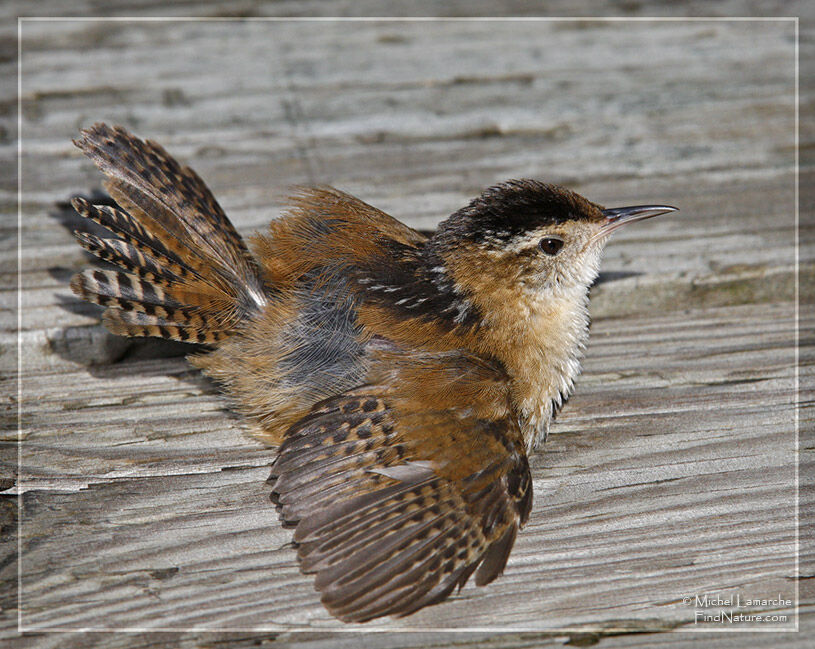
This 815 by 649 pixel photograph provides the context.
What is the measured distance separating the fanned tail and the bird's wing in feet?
2.07

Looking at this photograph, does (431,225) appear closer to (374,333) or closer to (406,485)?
(374,333)

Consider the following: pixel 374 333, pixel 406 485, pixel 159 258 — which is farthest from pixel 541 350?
pixel 159 258

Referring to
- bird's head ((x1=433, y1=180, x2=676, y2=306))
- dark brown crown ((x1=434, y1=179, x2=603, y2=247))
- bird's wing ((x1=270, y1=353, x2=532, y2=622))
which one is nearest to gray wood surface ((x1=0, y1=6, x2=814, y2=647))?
bird's wing ((x1=270, y1=353, x2=532, y2=622))

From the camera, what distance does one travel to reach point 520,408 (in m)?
3.13

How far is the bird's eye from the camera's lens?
3.45 metres

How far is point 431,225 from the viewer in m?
4.18

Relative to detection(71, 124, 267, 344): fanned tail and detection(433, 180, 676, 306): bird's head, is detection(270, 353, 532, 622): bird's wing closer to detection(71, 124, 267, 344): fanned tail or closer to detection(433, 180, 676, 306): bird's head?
detection(433, 180, 676, 306): bird's head

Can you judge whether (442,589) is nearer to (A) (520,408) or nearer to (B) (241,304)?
(A) (520,408)

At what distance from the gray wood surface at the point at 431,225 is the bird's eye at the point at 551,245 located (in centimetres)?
45

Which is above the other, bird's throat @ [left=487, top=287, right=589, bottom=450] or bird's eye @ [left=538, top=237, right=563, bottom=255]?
bird's eye @ [left=538, top=237, right=563, bottom=255]

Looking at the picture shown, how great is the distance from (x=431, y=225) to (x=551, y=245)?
858 millimetres

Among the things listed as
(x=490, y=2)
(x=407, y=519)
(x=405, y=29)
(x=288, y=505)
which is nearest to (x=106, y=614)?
(x=288, y=505)

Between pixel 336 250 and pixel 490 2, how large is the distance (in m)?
3.11

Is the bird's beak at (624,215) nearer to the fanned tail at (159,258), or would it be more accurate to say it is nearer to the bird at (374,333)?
the bird at (374,333)
